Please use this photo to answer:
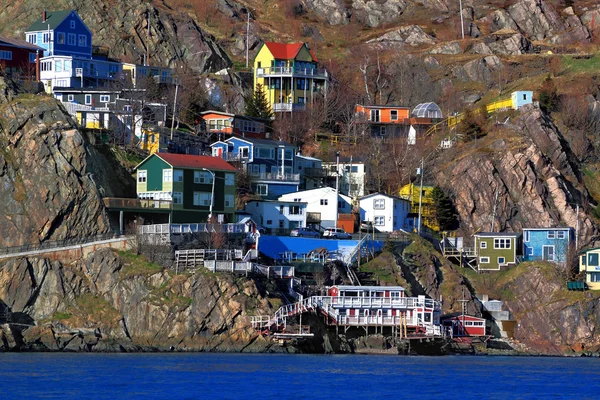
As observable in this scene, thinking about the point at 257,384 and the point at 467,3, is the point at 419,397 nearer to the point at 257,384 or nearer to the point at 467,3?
the point at 257,384

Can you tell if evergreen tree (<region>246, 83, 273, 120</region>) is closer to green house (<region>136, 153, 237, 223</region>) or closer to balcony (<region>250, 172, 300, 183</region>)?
balcony (<region>250, 172, 300, 183</region>)

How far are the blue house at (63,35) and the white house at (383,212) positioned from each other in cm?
3703

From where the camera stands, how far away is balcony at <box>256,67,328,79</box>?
153625 millimetres

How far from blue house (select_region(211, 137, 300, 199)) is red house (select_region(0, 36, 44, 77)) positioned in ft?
72.9

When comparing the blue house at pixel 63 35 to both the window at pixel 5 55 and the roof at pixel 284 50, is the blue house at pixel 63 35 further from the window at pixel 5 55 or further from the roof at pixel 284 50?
the roof at pixel 284 50

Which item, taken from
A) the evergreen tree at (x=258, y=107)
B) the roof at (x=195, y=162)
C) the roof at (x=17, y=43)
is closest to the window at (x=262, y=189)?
the roof at (x=195, y=162)

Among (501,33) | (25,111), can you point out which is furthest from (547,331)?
(501,33)

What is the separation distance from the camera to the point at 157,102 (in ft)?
453

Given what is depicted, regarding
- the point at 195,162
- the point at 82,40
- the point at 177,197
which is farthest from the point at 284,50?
the point at 177,197

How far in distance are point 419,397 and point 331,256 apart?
121 feet

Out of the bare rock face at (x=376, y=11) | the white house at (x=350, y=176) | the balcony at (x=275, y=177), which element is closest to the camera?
the balcony at (x=275, y=177)

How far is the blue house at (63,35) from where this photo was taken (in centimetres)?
14712

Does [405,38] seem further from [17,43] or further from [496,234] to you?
[496,234]

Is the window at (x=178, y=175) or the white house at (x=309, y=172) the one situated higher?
the white house at (x=309, y=172)
